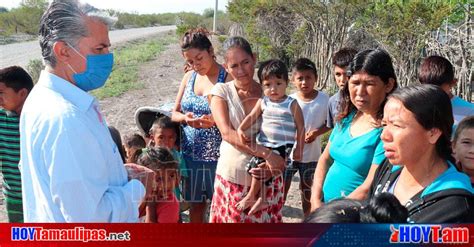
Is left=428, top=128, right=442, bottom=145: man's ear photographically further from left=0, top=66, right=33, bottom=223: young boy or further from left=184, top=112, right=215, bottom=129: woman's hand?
left=0, top=66, right=33, bottom=223: young boy

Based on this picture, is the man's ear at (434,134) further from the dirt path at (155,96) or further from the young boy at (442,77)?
the dirt path at (155,96)

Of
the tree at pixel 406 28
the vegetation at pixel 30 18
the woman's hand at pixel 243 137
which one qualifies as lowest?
the woman's hand at pixel 243 137

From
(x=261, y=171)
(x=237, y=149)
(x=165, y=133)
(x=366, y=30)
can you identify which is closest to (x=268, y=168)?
(x=261, y=171)

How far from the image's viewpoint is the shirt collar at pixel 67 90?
1316 millimetres

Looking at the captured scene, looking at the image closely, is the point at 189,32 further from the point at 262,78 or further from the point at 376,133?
the point at 376,133

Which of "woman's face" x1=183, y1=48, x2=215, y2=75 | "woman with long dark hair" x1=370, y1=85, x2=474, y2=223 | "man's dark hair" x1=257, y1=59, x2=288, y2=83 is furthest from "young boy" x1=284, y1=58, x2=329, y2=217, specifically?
"woman with long dark hair" x1=370, y1=85, x2=474, y2=223

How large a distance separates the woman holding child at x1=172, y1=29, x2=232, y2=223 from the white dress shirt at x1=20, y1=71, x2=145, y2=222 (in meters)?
1.13

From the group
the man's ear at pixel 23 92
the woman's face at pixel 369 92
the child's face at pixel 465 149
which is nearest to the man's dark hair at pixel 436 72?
the child's face at pixel 465 149

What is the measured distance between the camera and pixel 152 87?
5578mm

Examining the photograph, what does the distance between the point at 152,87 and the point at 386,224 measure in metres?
4.60

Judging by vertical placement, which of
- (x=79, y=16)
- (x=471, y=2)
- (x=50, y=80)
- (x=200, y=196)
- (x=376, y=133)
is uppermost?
(x=471, y=2)

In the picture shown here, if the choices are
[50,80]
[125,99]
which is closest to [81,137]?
[50,80]

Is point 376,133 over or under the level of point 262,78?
under

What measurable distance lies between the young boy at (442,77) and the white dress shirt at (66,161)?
5.88 ft
